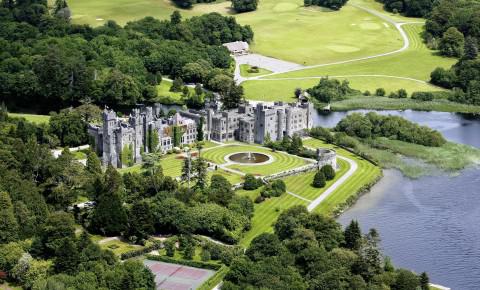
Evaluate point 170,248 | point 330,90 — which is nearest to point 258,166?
point 170,248

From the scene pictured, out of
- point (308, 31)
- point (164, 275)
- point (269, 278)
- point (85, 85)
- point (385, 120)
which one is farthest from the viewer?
point (308, 31)

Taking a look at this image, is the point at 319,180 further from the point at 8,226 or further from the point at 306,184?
the point at 8,226

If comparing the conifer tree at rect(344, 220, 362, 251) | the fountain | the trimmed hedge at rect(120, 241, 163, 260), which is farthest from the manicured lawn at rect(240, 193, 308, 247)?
the fountain

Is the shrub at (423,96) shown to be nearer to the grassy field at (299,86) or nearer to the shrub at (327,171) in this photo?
the grassy field at (299,86)

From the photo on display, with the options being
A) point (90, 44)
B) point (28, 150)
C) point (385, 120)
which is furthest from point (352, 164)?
point (90, 44)

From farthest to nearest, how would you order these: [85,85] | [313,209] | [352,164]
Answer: [85,85] → [352,164] → [313,209]

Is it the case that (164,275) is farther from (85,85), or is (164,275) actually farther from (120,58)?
(120,58)

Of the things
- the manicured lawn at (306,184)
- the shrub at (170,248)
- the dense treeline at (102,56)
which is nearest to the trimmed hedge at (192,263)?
the shrub at (170,248)

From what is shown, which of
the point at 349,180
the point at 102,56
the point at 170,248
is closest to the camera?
the point at 170,248
